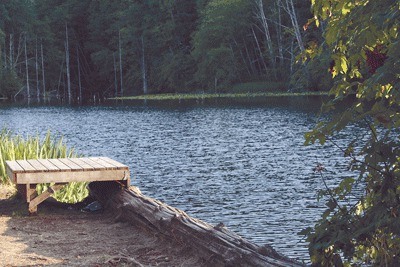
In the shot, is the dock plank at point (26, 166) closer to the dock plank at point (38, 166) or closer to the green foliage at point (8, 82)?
the dock plank at point (38, 166)

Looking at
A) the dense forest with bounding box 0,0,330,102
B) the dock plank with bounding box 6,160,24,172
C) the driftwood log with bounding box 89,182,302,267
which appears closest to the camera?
the driftwood log with bounding box 89,182,302,267

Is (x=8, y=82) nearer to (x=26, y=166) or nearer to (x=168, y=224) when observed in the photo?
(x=26, y=166)

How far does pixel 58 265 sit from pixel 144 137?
25302mm

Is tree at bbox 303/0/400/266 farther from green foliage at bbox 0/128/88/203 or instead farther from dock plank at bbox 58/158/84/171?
green foliage at bbox 0/128/88/203

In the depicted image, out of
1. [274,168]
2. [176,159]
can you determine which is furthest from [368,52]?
[176,159]

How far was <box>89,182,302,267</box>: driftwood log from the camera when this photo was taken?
6434 millimetres

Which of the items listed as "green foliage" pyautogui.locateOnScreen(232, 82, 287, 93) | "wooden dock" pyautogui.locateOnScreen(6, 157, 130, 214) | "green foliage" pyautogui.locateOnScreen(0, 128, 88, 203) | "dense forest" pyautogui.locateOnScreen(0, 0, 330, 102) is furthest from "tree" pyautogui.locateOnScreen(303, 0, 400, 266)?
"green foliage" pyautogui.locateOnScreen(232, 82, 287, 93)

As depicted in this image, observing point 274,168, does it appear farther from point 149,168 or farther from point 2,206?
point 2,206

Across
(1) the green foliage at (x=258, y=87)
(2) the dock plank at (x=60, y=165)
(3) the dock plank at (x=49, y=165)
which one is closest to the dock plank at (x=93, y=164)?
(2) the dock plank at (x=60, y=165)

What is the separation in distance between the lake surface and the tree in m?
5.54

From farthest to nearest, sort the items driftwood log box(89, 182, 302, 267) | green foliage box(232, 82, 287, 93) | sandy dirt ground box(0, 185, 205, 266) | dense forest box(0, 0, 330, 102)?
1. dense forest box(0, 0, 330, 102)
2. green foliage box(232, 82, 287, 93)
3. sandy dirt ground box(0, 185, 205, 266)
4. driftwood log box(89, 182, 302, 267)

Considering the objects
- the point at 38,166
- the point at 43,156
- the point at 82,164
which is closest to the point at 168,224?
the point at 82,164

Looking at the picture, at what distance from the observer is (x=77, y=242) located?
8414 millimetres

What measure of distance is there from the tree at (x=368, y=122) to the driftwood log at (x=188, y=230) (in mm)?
1051
